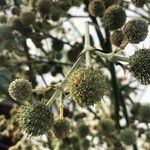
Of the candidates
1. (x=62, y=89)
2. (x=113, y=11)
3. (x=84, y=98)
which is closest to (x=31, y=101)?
(x=62, y=89)

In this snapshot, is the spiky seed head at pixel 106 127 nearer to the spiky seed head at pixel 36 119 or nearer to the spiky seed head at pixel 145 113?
the spiky seed head at pixel 145 113

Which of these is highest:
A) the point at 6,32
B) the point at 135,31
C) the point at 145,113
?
the point at 135,31

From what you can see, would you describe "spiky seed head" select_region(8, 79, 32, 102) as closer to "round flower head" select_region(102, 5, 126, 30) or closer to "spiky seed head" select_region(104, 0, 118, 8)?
"round flower head" select_region(102, 5, 126, 30)

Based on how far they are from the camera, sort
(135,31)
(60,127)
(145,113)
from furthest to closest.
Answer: (145,113) < (135,31) < (60,127)

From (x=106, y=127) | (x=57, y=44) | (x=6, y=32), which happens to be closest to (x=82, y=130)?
(x=106, y=127)

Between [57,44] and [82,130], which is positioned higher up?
[57,44]

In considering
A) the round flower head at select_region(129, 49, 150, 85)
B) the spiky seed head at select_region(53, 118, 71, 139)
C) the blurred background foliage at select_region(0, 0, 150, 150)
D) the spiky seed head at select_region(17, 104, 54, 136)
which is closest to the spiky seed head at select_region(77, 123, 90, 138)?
the blurred background foliage at select_region(0, 0, 150, 150)

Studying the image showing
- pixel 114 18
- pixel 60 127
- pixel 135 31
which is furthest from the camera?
pixel 114 18

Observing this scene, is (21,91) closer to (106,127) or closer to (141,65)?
(141,65)
